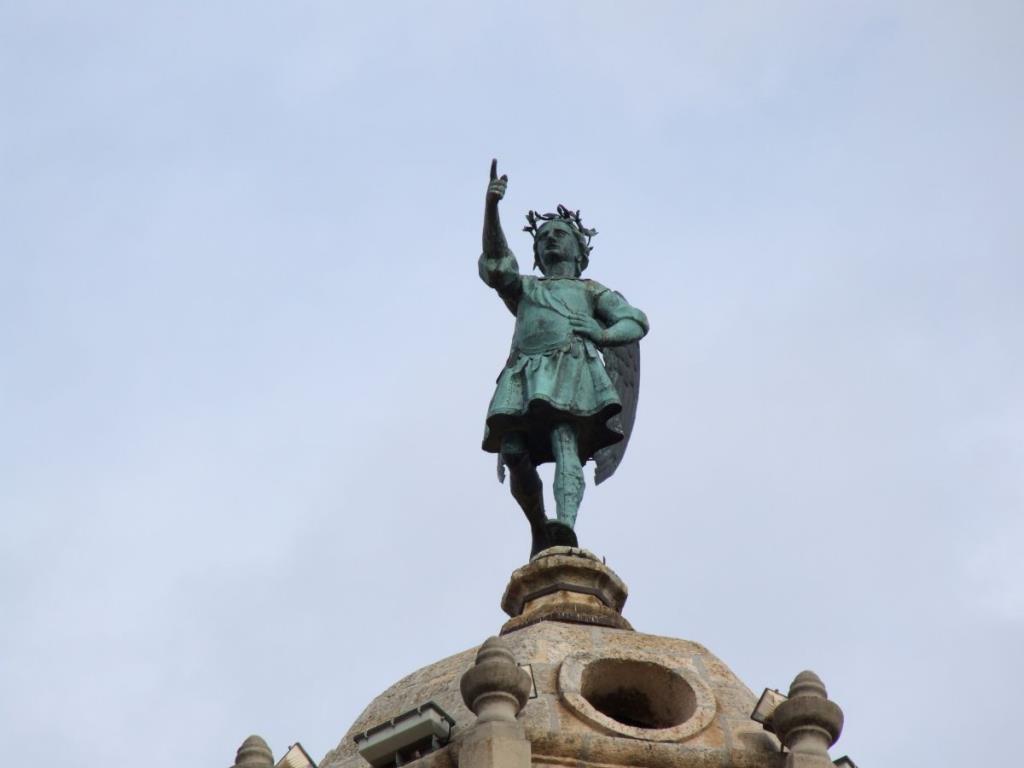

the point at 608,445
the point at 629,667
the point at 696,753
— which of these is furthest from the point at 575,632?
the point at 608,445

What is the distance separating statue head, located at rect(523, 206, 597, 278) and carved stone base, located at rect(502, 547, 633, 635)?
3910 mm

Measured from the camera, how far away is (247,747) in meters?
18.0

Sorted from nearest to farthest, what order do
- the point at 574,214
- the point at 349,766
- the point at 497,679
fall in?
1. the point at 497,679
2. the point at 349,766
3. the point at 574,214

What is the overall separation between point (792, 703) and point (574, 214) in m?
7.51

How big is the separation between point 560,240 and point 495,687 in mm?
7134

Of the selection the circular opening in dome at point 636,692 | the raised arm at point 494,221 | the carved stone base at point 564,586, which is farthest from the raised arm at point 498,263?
the circular opening in dome at point 636,692

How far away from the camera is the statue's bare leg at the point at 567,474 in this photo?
21.0 meters

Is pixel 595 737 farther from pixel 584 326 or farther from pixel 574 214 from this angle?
pixel 574 214

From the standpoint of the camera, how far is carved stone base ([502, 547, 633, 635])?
1995cm

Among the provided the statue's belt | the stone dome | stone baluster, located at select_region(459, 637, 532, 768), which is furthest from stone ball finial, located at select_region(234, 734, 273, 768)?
the statue's belt

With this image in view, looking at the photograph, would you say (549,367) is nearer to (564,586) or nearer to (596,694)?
(564,586)

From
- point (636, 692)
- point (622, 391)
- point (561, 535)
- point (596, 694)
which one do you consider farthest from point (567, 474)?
point (596, 694)

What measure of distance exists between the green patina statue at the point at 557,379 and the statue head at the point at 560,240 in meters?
0.02

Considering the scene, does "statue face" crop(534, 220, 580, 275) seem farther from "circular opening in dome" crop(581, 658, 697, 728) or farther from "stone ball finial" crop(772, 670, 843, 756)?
"stone ball finial" crop(772, 670, 843, 756)
